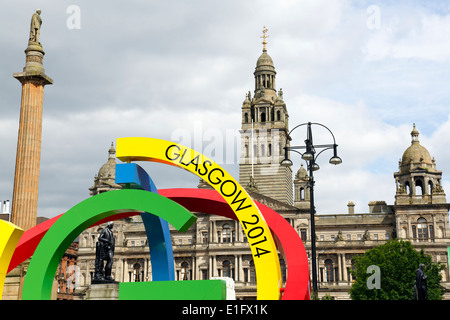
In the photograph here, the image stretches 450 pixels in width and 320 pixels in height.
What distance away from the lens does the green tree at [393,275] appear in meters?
61.1

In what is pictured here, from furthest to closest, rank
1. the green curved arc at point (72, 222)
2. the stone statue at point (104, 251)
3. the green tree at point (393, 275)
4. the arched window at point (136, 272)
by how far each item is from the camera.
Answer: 1. the arched window at point (136, 272)
2. the green tree at point (393, 275)
3. the stone statue at point (104, 251)
4. the green curved arc at point (72, 222)

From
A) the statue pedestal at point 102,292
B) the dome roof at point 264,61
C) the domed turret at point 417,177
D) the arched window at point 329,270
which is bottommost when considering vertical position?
the statue pedestal at point 102,292

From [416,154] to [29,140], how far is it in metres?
60.4

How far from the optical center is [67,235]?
1903cm

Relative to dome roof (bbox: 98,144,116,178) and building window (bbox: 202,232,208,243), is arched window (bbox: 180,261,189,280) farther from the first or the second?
dome roof (bbox: 98,144,116,178)

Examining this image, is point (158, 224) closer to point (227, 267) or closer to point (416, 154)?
point (227, 267)

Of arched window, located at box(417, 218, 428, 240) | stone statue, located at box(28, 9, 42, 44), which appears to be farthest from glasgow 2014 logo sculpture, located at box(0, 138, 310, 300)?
arched window, located at box(417, 218, 428, 240)

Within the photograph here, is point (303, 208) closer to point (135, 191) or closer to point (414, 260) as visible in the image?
point (414, 260)

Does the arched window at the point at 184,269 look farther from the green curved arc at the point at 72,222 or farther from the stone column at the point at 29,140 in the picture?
the green curved arc at the point at 72,222

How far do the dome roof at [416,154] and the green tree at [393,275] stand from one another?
20.6m

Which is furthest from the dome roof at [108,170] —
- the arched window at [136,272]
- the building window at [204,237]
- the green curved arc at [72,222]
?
the green curved arc at [72,222]

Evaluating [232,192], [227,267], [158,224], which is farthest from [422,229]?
[232,192]

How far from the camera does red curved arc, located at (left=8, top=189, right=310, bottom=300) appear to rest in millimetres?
19203
